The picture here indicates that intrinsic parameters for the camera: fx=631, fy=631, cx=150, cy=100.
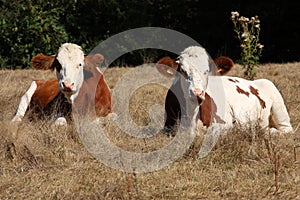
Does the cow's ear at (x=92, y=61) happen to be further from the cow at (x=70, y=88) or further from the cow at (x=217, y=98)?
the cow at (x=217, y=98)

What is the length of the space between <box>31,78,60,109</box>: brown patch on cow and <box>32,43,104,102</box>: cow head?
1.49 ft

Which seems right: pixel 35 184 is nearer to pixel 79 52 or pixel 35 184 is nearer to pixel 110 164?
pixel 110 164

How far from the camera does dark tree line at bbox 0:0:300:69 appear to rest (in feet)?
61.1

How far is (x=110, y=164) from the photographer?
521 cm

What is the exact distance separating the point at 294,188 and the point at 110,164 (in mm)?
1501

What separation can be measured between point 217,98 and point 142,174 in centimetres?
234

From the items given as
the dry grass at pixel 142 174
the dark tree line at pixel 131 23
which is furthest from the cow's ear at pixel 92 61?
the dark tree line at pixel 131 23

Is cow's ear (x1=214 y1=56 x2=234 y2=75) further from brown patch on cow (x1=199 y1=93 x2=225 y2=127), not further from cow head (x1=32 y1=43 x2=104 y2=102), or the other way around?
cow head (x1=32 y1=43 x2=104 y2=102)

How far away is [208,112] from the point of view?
679cm

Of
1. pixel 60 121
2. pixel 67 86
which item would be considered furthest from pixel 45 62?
pixel 60 121

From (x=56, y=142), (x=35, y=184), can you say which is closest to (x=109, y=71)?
(x=56, y=142)

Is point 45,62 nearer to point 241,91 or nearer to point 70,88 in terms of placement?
point 70,88

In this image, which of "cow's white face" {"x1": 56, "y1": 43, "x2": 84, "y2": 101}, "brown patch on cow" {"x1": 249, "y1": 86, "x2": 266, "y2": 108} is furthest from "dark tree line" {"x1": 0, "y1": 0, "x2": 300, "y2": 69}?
"brown patch on cow" {"x1": 249, "y1": 86, "x2": 266, "y2": 108}

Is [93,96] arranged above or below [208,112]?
below
